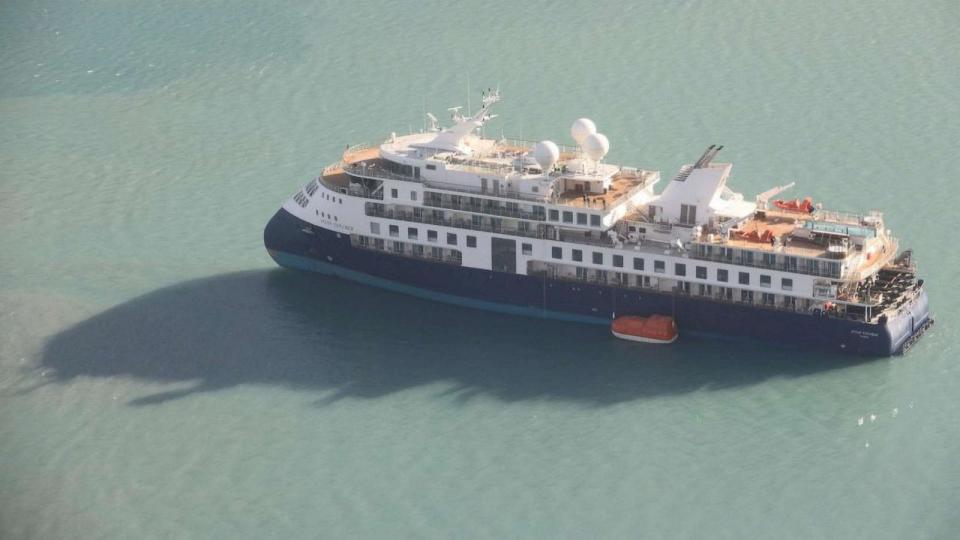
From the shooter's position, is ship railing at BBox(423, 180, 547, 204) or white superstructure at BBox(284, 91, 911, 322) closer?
white superstructure at BBox(284, 91, 911, 322)

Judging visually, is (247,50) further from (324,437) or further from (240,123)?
(324,437)

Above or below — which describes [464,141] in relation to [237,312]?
above

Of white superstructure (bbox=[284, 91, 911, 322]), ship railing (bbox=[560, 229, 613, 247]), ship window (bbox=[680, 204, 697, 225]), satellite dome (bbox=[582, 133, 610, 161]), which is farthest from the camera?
satellite dome (bbox=[582, 133, 610, 161])

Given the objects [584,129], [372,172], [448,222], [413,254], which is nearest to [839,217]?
[584,129]

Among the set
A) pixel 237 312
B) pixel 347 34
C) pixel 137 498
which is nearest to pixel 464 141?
pixel 237 312

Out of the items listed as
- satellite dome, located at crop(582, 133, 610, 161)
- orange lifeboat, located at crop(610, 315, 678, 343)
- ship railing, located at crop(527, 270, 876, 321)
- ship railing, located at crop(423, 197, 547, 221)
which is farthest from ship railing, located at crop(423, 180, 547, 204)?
orange lifeboat, located at crop(610, 315, 678, 343)

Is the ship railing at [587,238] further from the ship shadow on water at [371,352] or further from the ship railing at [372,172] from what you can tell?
the ship railing at [372,172]

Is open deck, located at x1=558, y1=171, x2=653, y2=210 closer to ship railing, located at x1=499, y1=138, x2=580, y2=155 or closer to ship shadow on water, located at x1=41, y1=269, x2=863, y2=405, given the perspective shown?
ship railing, located at x1=499, y1=138, x2=580, y2=155
